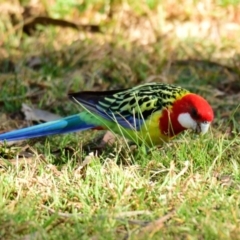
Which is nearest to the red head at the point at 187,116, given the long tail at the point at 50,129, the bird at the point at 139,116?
the bird at the point at 139,116

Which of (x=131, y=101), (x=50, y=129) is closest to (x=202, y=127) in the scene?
(x=131, y=101)

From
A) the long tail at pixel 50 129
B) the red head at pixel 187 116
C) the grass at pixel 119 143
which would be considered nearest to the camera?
the grass at pixel 119 143

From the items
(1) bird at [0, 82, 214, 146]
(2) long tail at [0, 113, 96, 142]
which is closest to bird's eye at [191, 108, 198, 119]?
(1) bird at [0, 82, 214, 146]

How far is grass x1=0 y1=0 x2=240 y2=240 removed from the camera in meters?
3.27

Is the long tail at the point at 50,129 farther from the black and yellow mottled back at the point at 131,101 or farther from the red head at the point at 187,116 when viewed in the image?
the red head at the point at 187,116

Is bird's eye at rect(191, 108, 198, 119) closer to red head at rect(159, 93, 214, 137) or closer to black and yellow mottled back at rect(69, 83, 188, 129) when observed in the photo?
red head at rect(159, 93, 214, 137)

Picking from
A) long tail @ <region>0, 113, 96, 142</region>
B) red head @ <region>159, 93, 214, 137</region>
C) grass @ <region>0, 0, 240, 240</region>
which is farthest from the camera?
long tail @ <region>0, 113, 96, 142</region>

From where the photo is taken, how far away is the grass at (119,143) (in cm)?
327

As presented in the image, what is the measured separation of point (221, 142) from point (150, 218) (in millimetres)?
849

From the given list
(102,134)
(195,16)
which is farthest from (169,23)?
(102,134)

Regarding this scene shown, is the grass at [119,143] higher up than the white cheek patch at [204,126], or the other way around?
the white cheek patch at [204,126]

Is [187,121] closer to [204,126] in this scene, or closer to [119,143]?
[204,126]

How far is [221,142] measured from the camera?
13.2 ft

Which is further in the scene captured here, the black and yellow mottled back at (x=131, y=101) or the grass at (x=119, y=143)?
the black and yellow mottled back at (x=131, y=101)
